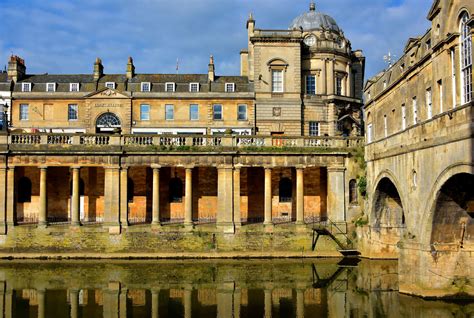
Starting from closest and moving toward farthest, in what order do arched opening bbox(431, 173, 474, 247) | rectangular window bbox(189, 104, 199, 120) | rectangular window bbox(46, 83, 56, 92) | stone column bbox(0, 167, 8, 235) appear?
arched opening bbox(431, 173, 474, 247), stone column bbox(0, 167, 8, 235), rectangular window bbox(189, 104, 199, 120), rectangular window bbox(46, 83, 56, 92)

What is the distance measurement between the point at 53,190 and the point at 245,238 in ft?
47.9

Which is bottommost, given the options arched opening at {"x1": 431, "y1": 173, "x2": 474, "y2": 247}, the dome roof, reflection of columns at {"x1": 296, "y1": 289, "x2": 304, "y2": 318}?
reflection of columns at {"x1": 296, "y1": 289, "x2": 304, "y2": 318}

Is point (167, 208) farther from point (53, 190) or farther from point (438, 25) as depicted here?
point (438, 25)

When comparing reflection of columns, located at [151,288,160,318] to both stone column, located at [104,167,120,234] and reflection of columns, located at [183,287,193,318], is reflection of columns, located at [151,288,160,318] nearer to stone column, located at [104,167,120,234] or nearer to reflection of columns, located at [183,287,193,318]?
reflection of columns, located at [183,287,193,318]

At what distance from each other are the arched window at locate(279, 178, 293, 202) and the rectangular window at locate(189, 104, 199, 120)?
42.0 feet

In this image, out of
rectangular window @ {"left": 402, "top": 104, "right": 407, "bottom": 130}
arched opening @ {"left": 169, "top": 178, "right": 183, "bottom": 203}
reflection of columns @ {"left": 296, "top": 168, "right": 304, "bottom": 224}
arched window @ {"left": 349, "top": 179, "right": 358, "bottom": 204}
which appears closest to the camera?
rectangular window @ {"left": 402, "top": 104, "right": 407, "bottom": 130}

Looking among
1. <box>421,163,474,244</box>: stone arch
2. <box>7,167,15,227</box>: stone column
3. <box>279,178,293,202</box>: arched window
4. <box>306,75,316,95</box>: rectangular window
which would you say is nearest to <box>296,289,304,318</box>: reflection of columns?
<box>421,163,474,244</box>: stone arch

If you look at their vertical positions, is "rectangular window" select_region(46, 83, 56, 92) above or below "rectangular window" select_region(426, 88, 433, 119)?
above

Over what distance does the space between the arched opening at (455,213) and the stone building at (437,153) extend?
0.03 m

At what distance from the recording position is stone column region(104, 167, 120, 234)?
34.3 m

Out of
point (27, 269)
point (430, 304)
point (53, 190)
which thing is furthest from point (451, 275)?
point (53, 190)

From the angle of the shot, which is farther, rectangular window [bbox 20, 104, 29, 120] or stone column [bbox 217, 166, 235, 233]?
rectangular window [bbox 20, 104, 29, 120]

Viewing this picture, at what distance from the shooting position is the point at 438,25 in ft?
70.6

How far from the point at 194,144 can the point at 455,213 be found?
18.3 meters
